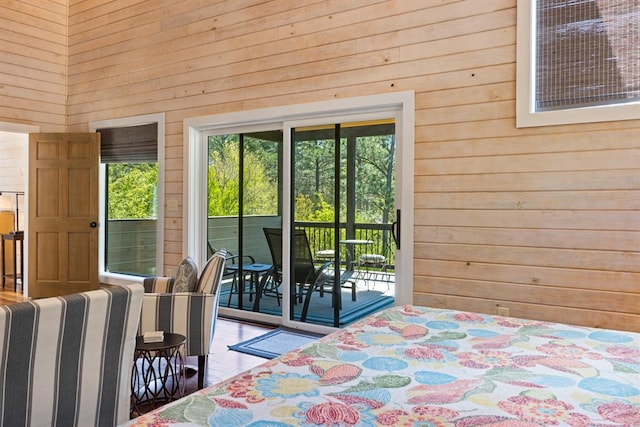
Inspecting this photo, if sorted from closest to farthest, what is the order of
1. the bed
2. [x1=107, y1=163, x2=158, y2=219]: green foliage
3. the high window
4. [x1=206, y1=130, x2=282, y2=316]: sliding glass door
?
the bed
the high window
[x1=206, y1=130, x2=282, y2=316]: sliding glass door
[x1=107, y1=163, x2=158, y2=219]: green foliage

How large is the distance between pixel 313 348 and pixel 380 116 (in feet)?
9.07

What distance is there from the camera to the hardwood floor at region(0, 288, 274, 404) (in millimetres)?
3188

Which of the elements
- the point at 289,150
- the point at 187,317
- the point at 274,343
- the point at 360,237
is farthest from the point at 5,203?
the point at 360,237

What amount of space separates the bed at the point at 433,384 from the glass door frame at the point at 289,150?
2.00 m

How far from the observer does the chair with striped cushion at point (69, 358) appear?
1.63 m

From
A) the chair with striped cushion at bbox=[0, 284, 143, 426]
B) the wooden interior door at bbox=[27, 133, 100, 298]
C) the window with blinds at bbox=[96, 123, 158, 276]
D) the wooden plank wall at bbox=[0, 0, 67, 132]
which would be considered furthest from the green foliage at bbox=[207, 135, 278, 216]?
the chair with striped cushion at bbox=[0, 284, 143, 426]

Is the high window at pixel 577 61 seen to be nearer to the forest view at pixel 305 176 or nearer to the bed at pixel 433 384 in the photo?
the forest view at pixel 305 176

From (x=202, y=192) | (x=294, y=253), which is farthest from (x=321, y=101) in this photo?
(x=202, y=192)

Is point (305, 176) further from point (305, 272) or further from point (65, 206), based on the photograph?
point (65, 206)

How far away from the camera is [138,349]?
98.0 inches

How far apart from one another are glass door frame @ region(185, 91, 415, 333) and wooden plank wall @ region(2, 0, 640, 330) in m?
0.08

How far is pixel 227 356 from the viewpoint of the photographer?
11.8ft

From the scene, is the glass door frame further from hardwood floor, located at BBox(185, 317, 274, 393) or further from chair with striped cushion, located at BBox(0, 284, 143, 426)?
chair with striped cushion, located at BBox(0, 284, 143, 426)

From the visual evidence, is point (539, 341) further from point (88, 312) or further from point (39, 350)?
point (39, 350)
